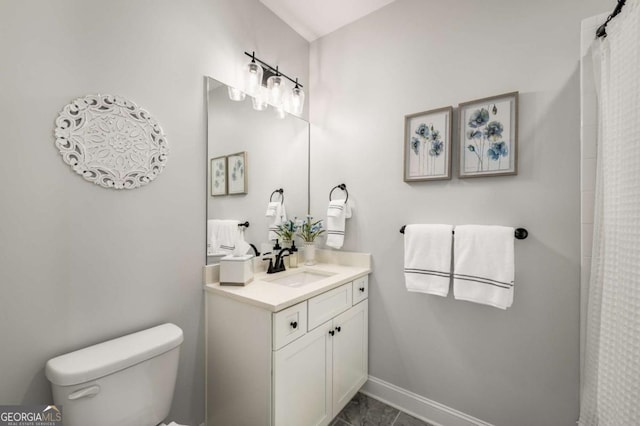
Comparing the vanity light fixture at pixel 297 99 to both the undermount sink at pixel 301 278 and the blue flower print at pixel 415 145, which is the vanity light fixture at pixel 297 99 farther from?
the undermount sink at pixel 301 278

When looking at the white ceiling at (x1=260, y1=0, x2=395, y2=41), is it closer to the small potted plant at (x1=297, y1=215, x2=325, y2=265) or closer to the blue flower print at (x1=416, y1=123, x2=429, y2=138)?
the blue flower print at (x1=416, y1=123, x2=429, y2=138)

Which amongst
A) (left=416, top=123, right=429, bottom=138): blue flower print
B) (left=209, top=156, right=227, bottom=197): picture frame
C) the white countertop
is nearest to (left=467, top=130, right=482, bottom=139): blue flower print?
(left=416, top=123, right=429, bottom=138): blue flower print

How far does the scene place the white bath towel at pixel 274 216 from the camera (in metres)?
1.85

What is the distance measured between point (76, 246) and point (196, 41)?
1.15m

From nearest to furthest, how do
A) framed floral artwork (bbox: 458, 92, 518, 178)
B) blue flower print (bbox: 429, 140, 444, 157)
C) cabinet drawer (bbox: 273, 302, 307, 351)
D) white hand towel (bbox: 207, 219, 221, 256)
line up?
cabinet drawer (bbox: 273, 302, 307, 351)
framed floral artwork (bbox: 458, 92, 518, 178)
white hand towel (bbox: 207, 219, 221, 256)
blue flower print (bbox: 429, 140, 444, 157)

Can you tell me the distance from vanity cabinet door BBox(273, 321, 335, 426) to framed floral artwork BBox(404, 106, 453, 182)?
1.06 meters

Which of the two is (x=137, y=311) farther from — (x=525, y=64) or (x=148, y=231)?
(x=525, y=64)

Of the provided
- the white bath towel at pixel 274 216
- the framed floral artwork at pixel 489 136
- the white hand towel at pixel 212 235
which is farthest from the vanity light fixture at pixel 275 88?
the framed floral artwork at pixel 489 136

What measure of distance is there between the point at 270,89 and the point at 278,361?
163 cm

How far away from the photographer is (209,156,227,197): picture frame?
148cm

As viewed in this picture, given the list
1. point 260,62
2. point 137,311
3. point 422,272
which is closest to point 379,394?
point 422,272

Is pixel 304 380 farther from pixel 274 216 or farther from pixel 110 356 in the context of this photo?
pixel 274 216

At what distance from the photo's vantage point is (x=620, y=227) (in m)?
0.81

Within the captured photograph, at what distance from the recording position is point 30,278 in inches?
37.4
